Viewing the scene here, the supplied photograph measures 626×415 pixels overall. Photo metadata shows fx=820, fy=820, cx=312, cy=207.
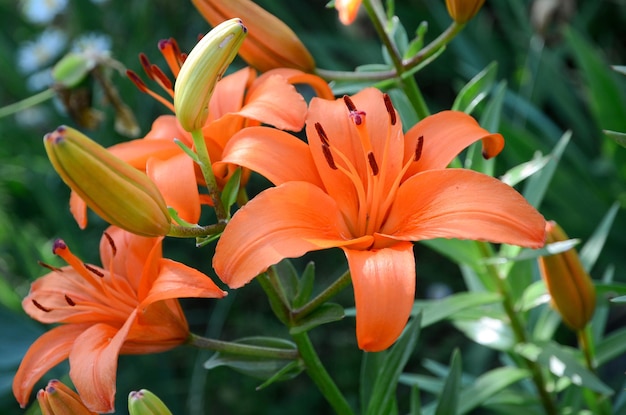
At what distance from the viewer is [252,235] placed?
1.90ft

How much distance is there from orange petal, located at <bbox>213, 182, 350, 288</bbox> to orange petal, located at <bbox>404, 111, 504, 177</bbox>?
91mm

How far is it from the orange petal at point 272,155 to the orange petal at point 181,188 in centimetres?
3

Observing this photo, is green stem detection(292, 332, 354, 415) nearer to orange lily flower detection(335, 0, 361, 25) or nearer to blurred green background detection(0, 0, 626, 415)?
orange lily flower detection(335, 0, 361, 25)

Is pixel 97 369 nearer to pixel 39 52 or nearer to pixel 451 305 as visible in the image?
pixel 451 305

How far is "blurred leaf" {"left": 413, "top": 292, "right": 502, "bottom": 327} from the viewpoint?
33.3 inches

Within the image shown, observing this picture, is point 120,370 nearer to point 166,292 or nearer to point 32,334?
point 32,334

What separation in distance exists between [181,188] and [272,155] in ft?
0.25

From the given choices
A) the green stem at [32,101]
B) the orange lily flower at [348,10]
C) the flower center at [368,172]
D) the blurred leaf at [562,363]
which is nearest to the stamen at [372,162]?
the flower center at [368,172]

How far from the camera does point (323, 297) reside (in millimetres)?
680

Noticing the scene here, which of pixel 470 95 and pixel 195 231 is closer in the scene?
pixel 195 231

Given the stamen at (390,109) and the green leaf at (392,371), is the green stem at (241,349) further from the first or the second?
the stamen at (390,109)

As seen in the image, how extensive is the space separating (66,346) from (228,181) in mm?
193

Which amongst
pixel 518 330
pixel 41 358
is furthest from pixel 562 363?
pixel 41 358

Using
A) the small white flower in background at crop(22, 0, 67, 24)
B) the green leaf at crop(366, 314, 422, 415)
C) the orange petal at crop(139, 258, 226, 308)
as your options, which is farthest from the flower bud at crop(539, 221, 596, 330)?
the small white flower in background at crop(22, 0, 67, 24)
